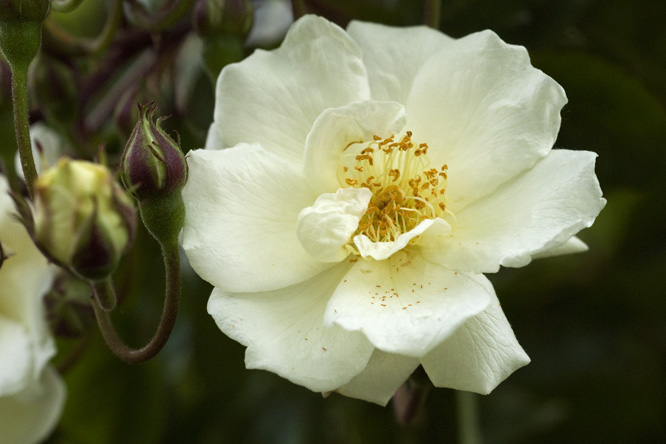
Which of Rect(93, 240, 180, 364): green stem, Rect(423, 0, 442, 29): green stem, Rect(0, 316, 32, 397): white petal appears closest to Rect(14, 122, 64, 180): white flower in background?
Rect(0, 316, 32, 397): white petal

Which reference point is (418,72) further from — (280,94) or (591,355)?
(591,355)

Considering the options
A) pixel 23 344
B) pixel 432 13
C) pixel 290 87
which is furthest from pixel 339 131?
pixel 23 344

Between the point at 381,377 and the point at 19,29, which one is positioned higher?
the point at 19,29

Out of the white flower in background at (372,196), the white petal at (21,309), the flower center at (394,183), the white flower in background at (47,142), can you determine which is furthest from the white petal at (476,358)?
the white flower in background at (47,142)

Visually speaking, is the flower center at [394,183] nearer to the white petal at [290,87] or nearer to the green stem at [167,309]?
the white petal at [290,87]

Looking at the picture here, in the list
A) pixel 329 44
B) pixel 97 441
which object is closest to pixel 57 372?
pixel 97 441

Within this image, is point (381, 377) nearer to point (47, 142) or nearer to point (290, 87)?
point (290, 87)

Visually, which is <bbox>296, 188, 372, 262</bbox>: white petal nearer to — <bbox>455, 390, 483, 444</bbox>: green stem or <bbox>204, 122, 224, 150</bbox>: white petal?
<bbox>204, 122, 224, 150</bbox>: white petal

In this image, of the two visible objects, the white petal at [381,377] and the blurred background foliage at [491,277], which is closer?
the white petal at [381,377]
